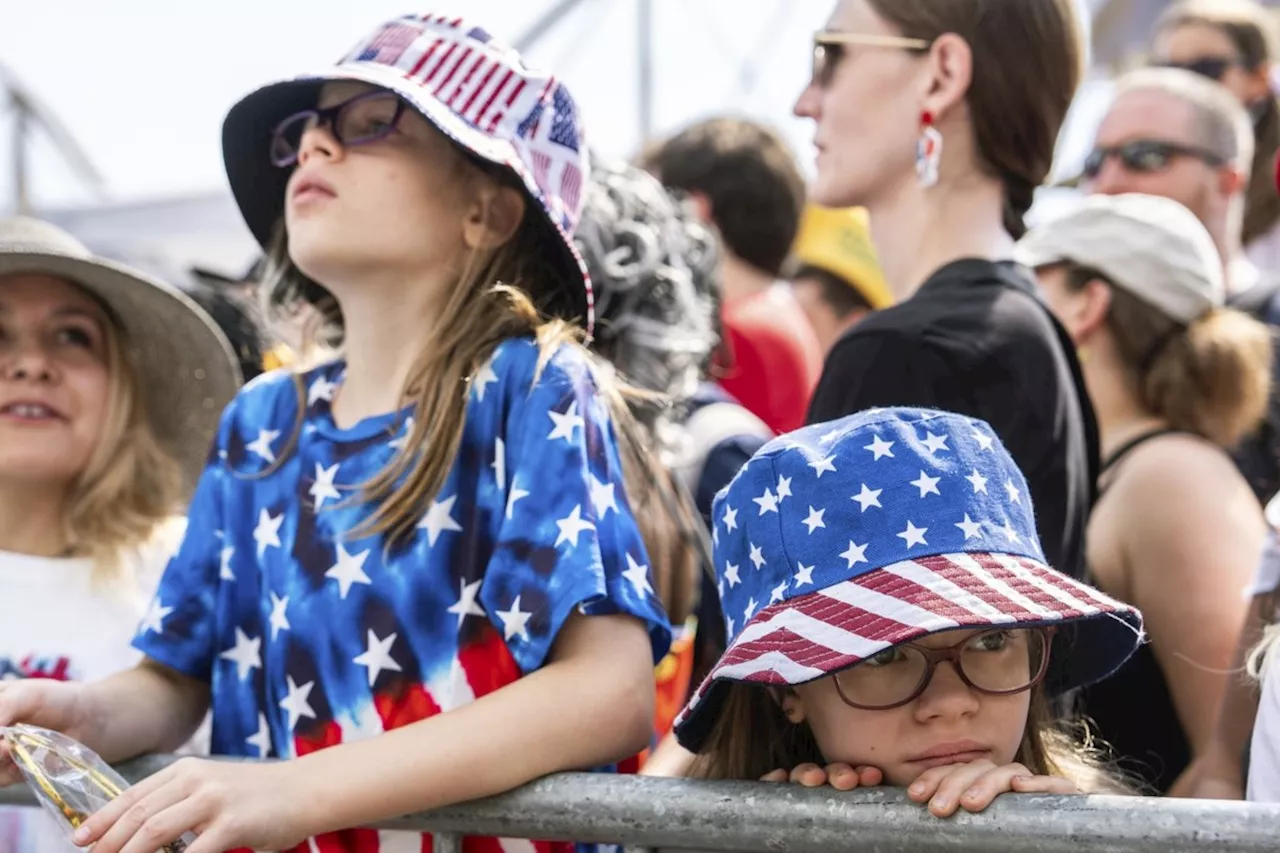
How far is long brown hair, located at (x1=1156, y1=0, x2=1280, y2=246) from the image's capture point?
15.3 feet

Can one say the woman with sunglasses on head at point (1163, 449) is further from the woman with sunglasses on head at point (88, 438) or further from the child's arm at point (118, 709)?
the woman with sunglasses on head at point (88, 438)

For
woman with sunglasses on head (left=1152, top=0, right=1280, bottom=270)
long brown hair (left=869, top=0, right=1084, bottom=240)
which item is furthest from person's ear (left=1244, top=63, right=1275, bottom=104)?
long brown hair (left=869, top=0, right=1084, bottom=240)

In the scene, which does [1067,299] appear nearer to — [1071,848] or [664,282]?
[664,282]

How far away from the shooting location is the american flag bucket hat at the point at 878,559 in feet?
5.65

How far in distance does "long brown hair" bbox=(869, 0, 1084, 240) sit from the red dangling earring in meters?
0.08

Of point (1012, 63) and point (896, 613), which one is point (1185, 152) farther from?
point (896, 613)

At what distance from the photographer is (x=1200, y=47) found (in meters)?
4.96

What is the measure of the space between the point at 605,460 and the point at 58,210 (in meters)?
6.46

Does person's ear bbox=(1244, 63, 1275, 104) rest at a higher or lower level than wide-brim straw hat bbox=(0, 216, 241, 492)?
higher

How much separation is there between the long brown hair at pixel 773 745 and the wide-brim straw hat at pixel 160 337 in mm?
1455

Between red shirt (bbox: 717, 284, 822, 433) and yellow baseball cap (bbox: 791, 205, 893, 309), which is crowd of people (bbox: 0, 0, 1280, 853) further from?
yellow baseball cap (bbox: 791, 205, 893, 309)

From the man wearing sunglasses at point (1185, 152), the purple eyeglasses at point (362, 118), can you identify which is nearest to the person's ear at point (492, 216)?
the purple eyeglasses at point (362, 118)

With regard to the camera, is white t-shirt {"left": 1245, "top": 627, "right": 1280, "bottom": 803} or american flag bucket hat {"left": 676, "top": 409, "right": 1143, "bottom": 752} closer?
american flag bucket hat {"left": 676, "top": 409, "right": 1143, "bottom": 752}

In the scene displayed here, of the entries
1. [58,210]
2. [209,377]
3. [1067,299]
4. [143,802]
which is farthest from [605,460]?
[58,210]
